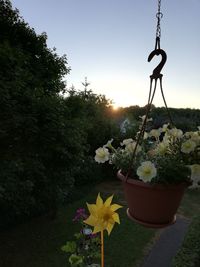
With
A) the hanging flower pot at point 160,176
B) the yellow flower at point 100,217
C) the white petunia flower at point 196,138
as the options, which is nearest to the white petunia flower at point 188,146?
the hanging flower pot at point 160,176

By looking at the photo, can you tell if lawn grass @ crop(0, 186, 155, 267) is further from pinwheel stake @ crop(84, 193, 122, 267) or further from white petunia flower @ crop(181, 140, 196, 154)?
white petunia flower @ crop(181, 140, 196, 154)

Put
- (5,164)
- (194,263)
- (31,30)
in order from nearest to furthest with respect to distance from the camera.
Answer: (194,263) → (5,164) → (31,30)

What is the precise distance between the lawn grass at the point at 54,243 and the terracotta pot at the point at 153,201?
136 inches

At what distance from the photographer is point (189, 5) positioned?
2.17 metres

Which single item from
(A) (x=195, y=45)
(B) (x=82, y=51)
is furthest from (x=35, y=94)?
(A) (x=195, y=45)

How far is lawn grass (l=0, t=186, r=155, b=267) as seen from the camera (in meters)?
4.82

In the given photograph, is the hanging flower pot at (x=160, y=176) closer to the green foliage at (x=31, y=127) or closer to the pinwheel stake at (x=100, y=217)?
the pinwheel stake at (x=100, y=217)

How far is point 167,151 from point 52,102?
3.37 meters

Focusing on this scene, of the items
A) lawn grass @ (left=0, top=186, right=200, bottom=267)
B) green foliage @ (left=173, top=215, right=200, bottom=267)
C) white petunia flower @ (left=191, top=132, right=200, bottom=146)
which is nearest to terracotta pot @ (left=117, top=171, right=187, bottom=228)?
white petunia flower @ (left=191, top=132, right=200, bottom=146)

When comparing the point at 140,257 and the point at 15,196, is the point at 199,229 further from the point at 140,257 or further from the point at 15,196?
the point at 15,196

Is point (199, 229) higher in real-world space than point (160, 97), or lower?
lower

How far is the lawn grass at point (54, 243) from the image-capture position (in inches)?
190

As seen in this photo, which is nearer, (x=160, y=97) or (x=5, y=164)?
(x=160, y=97)

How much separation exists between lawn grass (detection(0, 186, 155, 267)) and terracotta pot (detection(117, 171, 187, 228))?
3.45m
